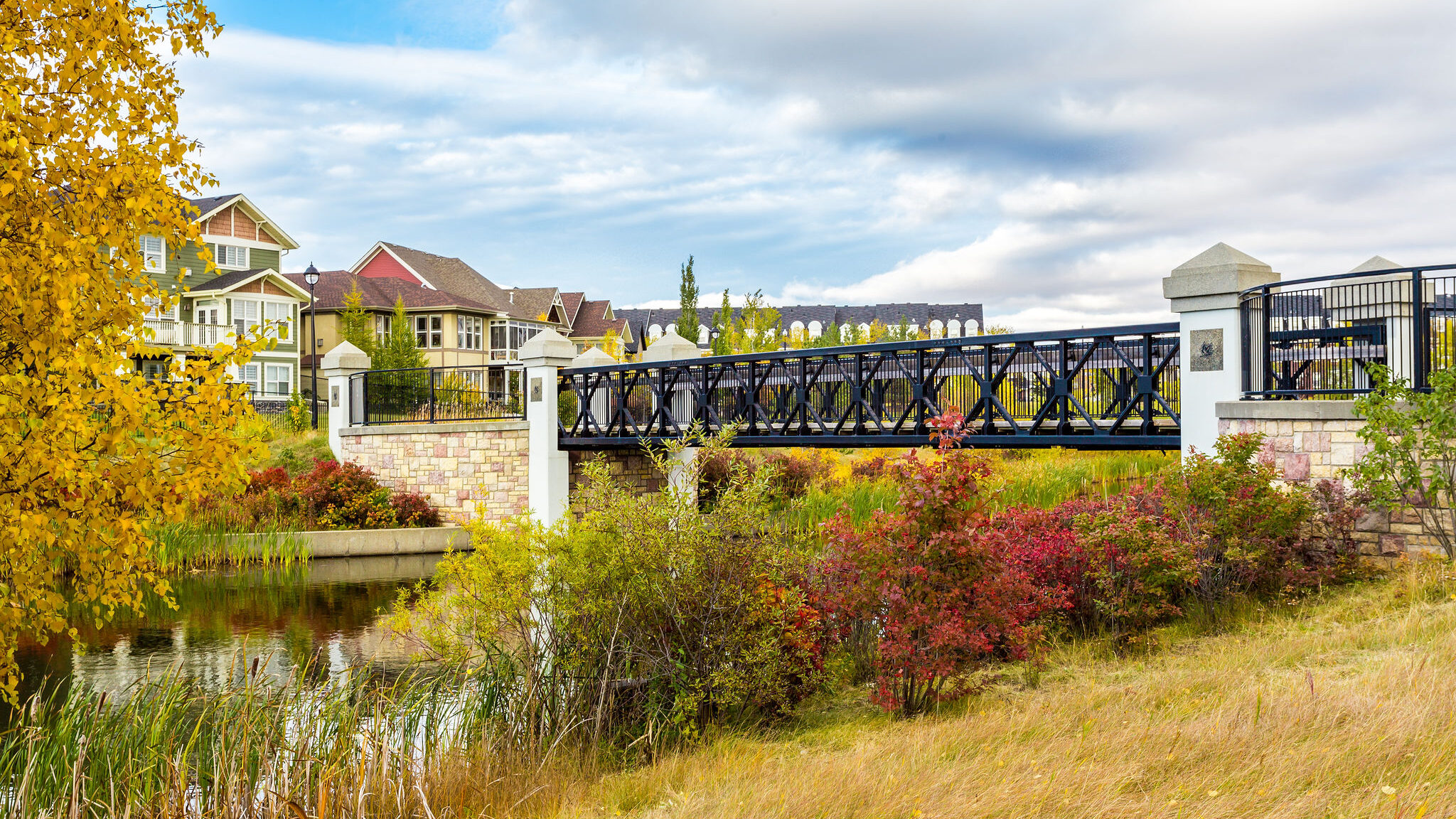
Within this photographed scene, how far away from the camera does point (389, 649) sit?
11.8 meters

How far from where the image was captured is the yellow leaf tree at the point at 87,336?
4.98 meters

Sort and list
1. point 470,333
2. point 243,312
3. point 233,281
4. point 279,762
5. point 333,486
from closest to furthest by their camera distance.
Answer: point 279,762 → point 333,486 → point 233,281 → point 243,312 → point 470,333

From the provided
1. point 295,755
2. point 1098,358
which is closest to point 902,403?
point 1098,358

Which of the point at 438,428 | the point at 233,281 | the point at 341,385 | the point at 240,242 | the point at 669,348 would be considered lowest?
the point at 438,428

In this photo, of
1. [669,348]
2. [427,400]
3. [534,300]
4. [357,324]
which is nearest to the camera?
[669,348]

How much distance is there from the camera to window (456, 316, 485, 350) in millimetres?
48312

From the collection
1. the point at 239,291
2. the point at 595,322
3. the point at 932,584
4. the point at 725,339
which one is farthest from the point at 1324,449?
the point at 595,322

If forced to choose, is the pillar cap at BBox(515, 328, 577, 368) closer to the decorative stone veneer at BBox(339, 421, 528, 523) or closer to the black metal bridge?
the black metal bridge

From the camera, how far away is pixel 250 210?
40.1 meters

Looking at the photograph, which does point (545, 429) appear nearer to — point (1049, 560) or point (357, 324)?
point (1049, 560)

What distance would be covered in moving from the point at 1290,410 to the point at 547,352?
14.0m

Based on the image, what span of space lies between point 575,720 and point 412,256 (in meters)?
48.6

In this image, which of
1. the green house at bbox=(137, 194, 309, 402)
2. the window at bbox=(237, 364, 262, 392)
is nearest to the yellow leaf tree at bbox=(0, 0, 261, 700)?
the green house at bbox=(137, 194, 309, 402)

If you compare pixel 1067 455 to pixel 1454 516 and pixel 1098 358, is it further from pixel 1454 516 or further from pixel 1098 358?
pixel 1454 516
